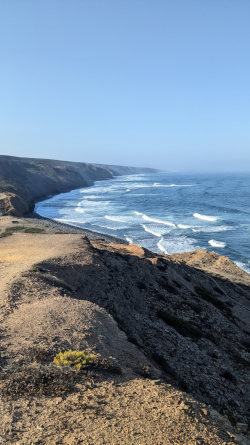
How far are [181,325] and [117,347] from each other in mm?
8809

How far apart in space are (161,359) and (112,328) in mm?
3485

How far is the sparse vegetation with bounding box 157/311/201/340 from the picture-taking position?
755 inches

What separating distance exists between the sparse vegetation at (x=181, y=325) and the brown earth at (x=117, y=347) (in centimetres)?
9

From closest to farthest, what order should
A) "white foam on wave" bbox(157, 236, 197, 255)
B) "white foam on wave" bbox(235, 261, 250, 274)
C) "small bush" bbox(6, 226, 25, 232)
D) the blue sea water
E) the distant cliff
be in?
"small bush" bbox(6, 226, 25, 232)
"white foam on wave" bbox(235, 261, 250, 274)
"white foam on wave" bbox(157, 236, 197, 255)
the blue sea water
the distant cliff

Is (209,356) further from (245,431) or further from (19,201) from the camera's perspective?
(19,201)

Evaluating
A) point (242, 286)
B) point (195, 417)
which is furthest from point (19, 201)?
point (195, 417)

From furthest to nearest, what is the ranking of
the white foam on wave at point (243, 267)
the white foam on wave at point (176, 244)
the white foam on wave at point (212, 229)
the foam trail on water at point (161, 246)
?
the white foam on wave at point (212, 229)
the white foam on wave at point (176, 244)
the foam trail on water at point (161, 246)
the white foam on wave at point (243, 267)

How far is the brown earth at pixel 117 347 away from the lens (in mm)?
7344

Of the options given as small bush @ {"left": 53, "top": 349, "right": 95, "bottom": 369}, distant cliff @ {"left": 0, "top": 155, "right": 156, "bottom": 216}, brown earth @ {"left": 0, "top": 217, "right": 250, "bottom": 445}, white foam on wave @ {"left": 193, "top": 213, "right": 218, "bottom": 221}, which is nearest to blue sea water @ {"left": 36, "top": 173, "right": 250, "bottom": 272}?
white foam on wave @ {"left": 193, "top": 213, "right": 218, "bottom": 221}

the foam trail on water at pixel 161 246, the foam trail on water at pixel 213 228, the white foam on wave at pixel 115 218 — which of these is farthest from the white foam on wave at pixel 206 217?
the foam trail on water at pixel 161 246

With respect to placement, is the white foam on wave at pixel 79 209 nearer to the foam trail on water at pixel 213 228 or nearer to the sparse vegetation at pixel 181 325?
the foam trail on water at pixel 213 228

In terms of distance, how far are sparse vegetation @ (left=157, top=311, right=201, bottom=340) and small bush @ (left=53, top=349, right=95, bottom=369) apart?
406 inches

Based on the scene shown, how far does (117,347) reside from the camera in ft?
40.1

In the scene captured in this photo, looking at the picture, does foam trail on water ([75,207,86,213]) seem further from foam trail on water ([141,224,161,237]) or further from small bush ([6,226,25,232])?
small bush ([6,226,25,232])
